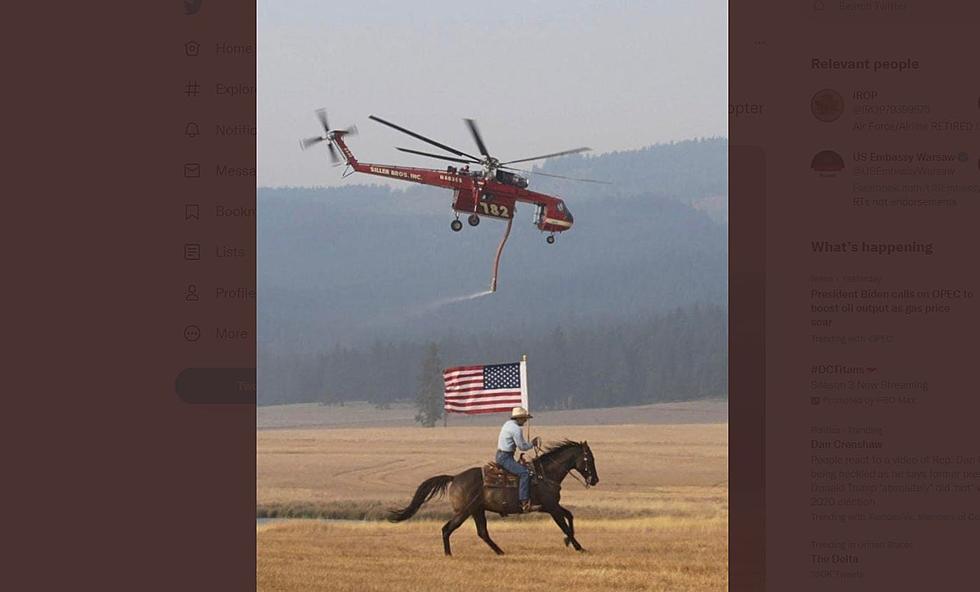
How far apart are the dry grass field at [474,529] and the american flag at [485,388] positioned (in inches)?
72.6

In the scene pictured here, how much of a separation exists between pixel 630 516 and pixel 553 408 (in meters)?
59.4

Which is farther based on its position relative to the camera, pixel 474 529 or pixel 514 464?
pixel 474 529

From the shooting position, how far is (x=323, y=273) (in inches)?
5364

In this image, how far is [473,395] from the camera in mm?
18531

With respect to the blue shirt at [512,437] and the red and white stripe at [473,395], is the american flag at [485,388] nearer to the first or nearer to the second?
the red and white stripe at [473,395]

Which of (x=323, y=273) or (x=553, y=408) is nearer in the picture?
(x=553, y=408)

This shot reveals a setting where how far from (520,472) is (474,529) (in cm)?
683

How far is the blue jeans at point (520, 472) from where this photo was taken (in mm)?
18359

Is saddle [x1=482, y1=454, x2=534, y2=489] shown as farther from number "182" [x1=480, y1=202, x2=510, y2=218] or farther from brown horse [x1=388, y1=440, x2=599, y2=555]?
number "182" [x1=480, y1=202, x2=510, y2=218]
